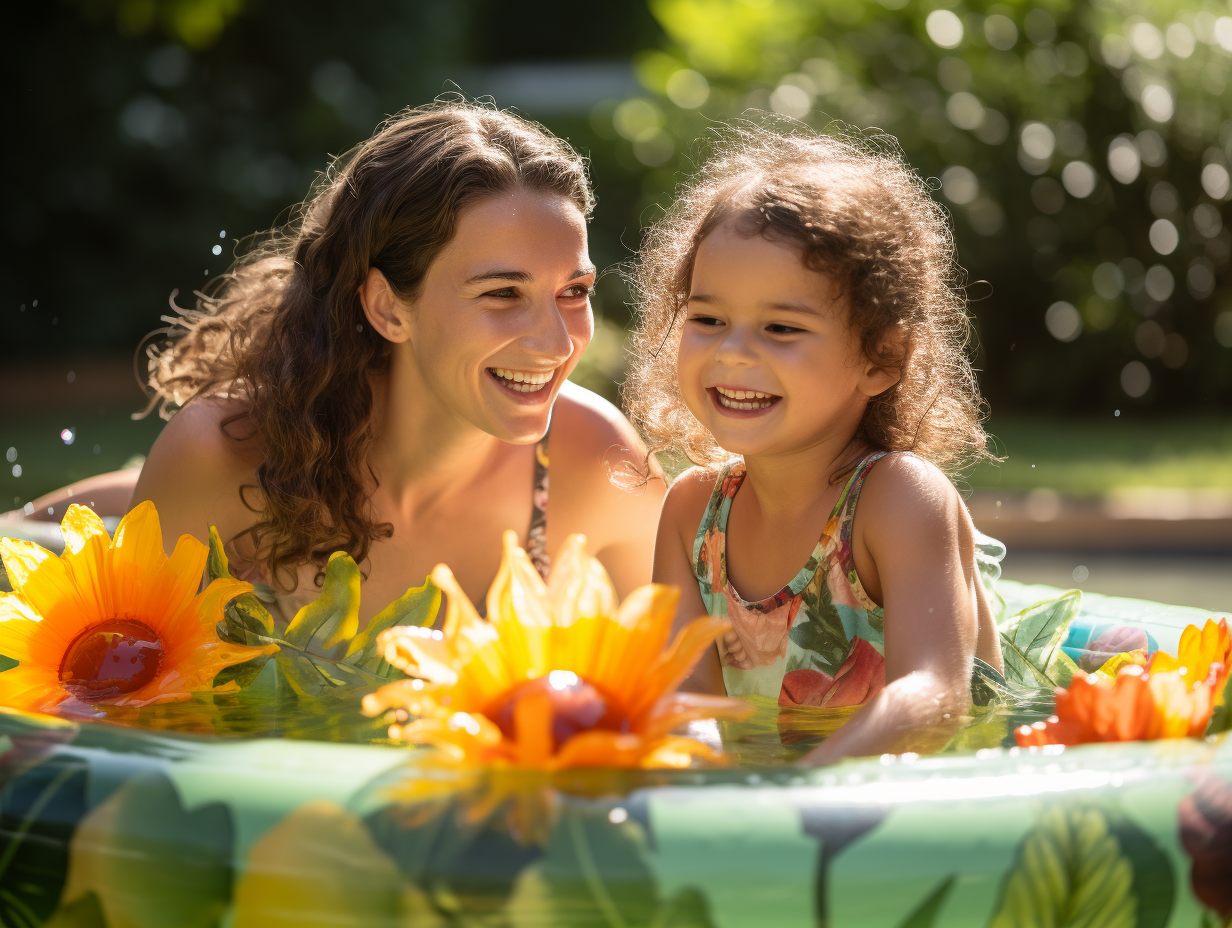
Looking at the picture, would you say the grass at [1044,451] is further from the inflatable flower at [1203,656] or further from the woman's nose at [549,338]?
the inflatable flower at [1203,656]

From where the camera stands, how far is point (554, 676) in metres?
1.59

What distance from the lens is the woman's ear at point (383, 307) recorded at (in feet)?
9.74

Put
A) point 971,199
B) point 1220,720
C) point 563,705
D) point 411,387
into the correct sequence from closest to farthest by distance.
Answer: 1. point 563,705
2. point 1220,720
3. point 411,387
4. point 971,199

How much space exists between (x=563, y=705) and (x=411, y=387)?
166cm

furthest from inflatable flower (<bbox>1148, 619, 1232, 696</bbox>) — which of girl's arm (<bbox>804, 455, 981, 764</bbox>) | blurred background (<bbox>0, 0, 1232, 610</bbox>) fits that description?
blurred background (<bbox>0, 0, 1232, 610</bbox>)

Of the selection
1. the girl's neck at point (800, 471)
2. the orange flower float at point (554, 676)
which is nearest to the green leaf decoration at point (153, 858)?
the orange flower float at point (554, 676)

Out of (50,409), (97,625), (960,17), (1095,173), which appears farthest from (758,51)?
(97,625)

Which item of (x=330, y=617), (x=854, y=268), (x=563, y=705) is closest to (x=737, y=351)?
(x=854, y=268)

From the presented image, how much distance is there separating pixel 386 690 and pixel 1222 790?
980 mm

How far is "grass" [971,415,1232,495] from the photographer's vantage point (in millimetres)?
8258

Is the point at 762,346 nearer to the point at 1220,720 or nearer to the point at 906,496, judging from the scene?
the point at 906,496

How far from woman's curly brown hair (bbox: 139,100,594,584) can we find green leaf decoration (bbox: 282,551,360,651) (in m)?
0.69

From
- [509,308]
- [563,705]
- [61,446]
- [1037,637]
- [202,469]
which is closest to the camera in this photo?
[563,705]

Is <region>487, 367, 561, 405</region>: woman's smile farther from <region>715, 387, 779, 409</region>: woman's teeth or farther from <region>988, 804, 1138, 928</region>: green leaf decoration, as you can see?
<region>988, 804, 1138, 928</region>: green leaf decoration
